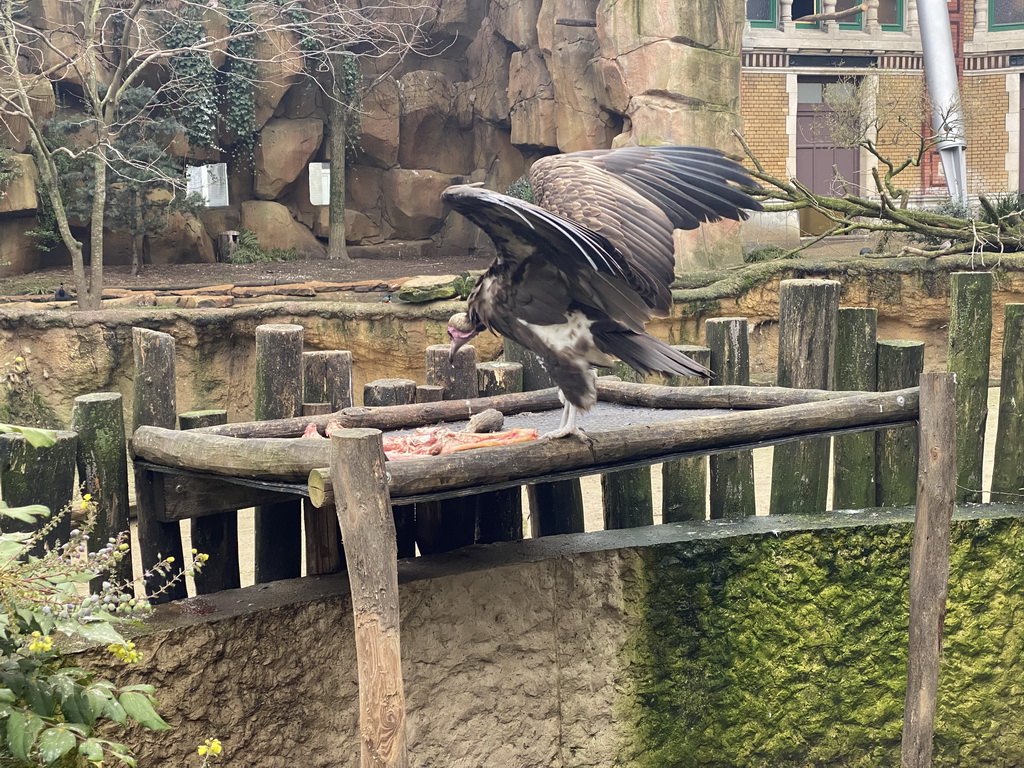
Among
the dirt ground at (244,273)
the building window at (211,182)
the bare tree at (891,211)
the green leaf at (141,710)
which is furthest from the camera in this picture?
the building window at (211,182)

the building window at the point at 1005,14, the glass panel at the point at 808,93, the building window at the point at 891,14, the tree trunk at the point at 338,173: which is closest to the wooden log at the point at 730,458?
the tree trunk at the point at 338,173

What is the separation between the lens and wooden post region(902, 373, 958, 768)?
334cm

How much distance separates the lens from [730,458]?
4477 mm

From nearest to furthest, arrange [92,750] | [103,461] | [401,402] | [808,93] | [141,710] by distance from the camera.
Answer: [92,750] < [141,710] < [103,461] < [401,402] < [808,93]

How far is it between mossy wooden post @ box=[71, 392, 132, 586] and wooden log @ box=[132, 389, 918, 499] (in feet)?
0.48

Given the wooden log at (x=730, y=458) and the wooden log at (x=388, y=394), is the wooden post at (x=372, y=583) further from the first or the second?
the wooden log at (x=730, y=458)

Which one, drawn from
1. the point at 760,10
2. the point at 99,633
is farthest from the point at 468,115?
the point at 99,633

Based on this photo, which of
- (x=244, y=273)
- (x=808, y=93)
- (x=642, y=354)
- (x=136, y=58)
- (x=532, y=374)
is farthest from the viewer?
(x=808, y=93)

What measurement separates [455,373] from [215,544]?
3.50 feet

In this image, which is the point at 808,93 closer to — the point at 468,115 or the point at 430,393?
the point at 468,115

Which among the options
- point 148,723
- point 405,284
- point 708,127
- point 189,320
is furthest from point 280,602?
point 708,127

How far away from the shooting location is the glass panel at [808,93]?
17.8 metres

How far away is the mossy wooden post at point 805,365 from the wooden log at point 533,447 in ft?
3.18

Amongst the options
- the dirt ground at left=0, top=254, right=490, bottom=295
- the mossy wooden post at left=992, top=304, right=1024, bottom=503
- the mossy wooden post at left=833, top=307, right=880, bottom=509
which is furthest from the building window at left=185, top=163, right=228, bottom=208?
the mossy wooden post at left=992, top=304, right=1024, bottom=503
